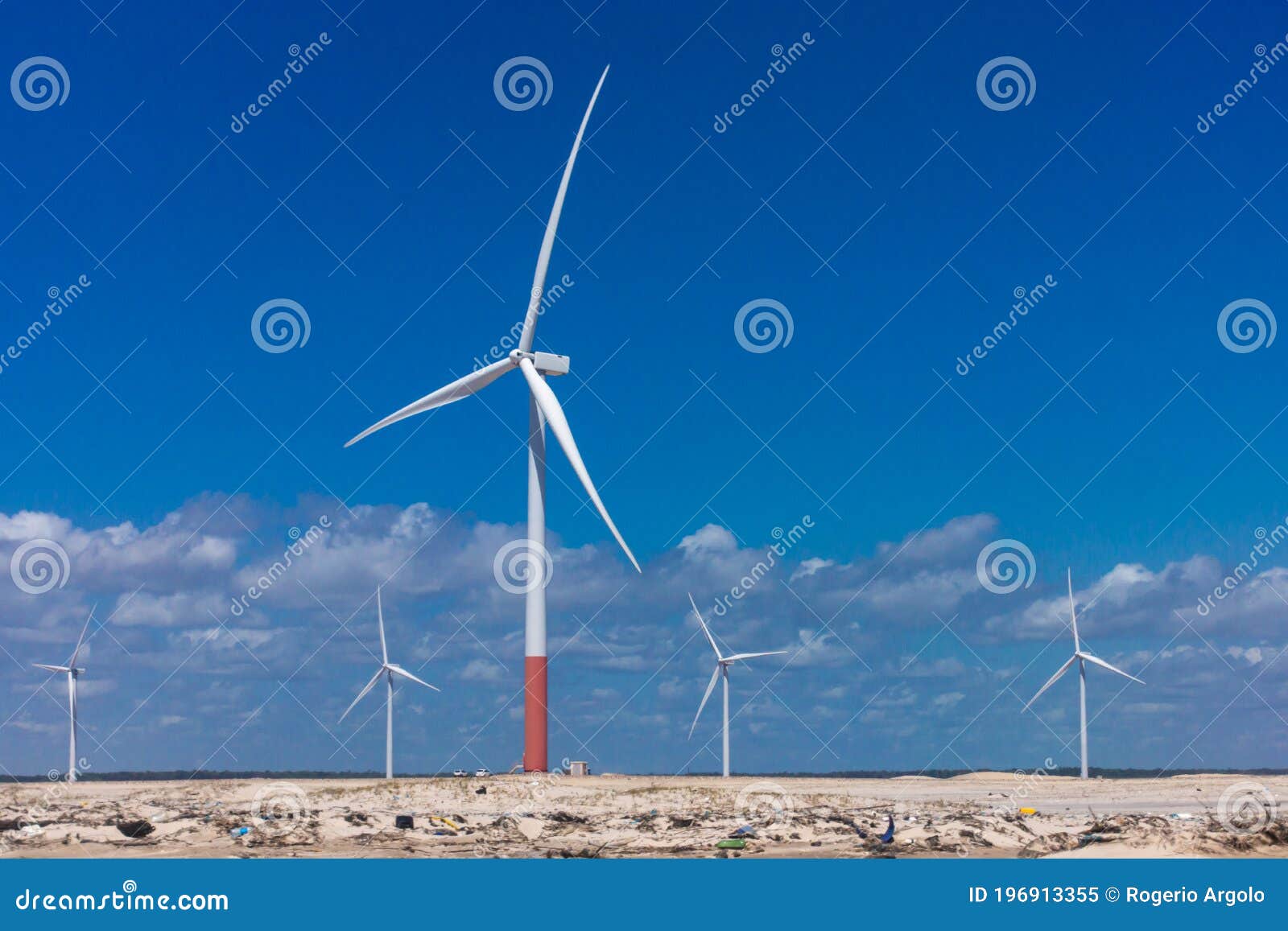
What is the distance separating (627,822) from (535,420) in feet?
79.9

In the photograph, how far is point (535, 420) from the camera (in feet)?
200

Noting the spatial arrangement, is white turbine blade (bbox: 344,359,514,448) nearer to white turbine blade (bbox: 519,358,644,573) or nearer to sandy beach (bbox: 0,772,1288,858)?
white turbine blade (bbox: 519,358,644,573)

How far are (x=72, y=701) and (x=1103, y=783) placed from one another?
57.4 m

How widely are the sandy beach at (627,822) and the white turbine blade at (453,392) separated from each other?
52.7 feet

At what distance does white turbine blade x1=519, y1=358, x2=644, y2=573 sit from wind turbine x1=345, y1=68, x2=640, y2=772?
5 cm

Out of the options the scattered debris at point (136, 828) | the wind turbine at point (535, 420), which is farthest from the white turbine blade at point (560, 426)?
the scattered debris at point (136, 828)

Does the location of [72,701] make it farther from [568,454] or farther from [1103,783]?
[1103,783]

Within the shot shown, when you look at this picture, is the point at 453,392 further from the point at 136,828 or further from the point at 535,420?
the point at 136,828

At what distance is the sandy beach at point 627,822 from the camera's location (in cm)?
3594

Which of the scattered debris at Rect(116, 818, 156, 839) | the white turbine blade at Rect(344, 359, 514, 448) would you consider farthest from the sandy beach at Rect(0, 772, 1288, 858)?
the white turbine blade at Rect(344, 359, 514, 448)

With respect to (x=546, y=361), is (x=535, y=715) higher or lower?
lower

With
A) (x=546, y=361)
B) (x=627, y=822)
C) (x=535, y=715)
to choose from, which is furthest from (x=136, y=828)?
(x=546, y=361)

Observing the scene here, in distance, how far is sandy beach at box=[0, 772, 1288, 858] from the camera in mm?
35938

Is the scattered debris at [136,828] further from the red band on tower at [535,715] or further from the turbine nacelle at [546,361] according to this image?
the turbine nacelle at [546,361]
